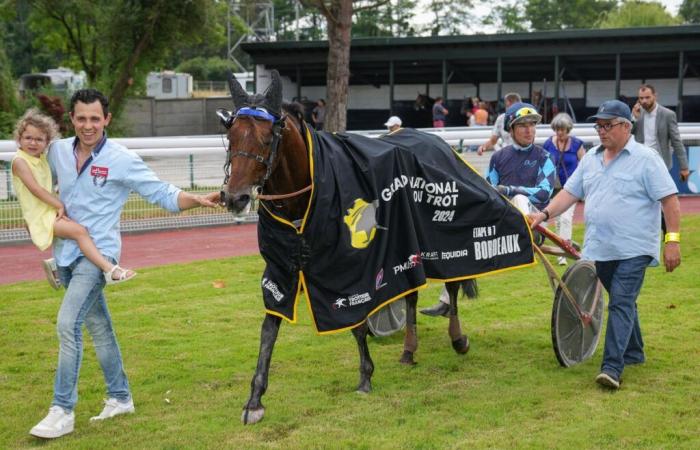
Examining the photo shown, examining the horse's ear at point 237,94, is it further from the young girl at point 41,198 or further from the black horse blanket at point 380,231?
the young girl at point 41,198

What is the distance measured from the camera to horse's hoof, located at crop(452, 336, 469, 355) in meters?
7.18

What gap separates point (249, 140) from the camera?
525 centimetres

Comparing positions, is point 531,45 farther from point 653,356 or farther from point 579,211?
point 653,356

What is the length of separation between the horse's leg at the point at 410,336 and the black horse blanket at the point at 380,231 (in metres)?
0.40

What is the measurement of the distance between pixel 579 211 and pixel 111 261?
11488 millimetres

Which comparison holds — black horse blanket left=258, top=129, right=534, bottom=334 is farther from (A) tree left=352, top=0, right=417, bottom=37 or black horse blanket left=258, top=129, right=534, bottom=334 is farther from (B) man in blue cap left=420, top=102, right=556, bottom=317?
(A) tree left=352, top=0, right=417, bottom=37

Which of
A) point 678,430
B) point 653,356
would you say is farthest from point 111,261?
point 653,356

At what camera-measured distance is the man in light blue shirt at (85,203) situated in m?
5.30

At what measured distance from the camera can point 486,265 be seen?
6902 mm

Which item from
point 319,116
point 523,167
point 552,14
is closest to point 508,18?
point 552,14

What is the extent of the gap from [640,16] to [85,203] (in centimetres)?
5714

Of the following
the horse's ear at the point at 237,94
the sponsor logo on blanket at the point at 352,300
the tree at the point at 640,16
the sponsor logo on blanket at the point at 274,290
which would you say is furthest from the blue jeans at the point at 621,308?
the tree at the point at 640,16

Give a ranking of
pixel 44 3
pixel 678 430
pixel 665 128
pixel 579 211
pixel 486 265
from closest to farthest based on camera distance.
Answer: pixel 678 430, pixel 486 265, pixel 665 128, pixel 579 211, pixel 44 3

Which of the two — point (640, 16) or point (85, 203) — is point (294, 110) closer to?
point (85, 203)
